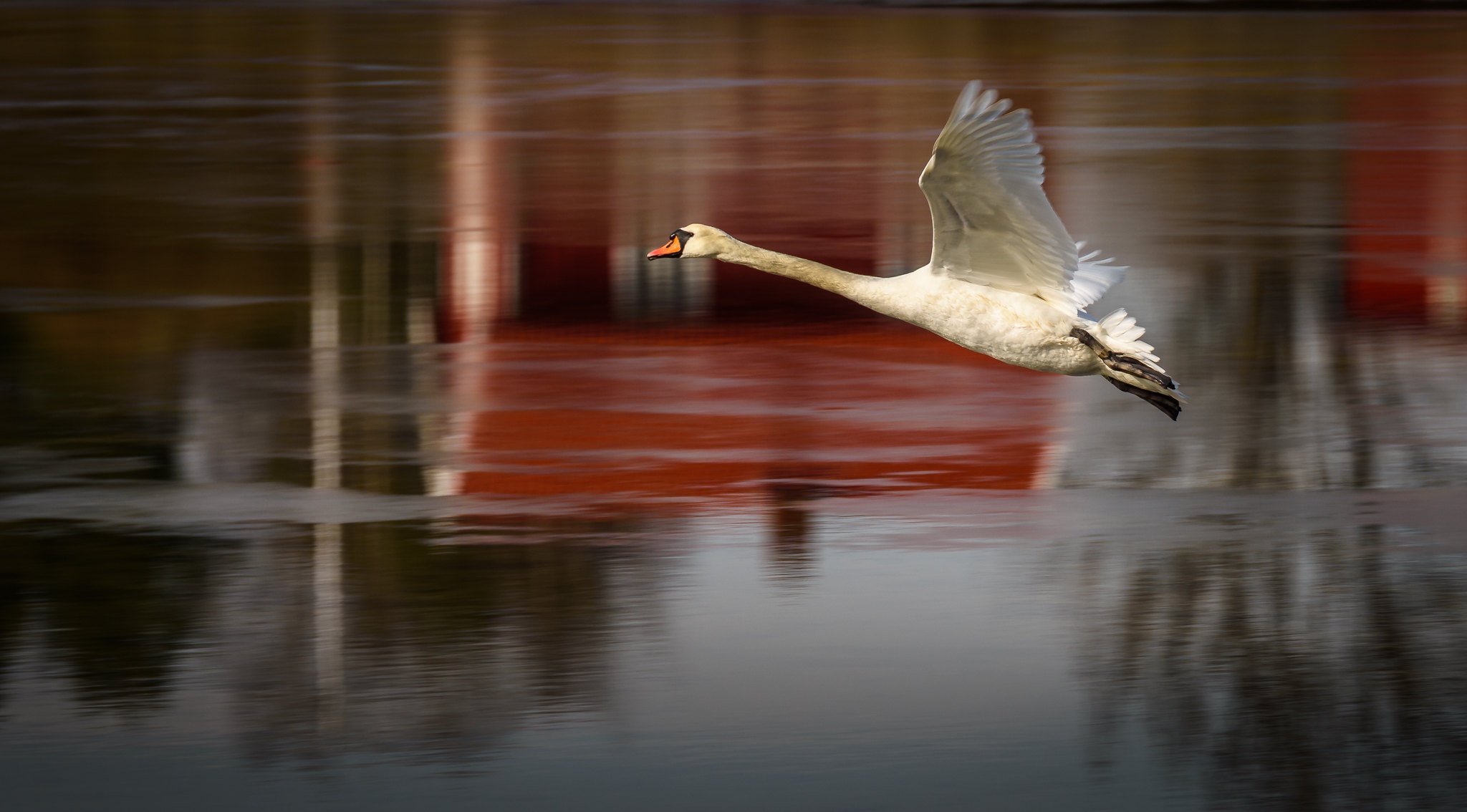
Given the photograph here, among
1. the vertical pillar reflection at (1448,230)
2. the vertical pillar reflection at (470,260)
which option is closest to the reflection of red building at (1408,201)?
the vertical pillar reflection at (1448,230)

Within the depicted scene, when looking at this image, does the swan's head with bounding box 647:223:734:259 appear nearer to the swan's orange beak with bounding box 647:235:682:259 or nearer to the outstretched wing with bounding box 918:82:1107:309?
the swan's orange beak with bounding box 647:235:682:259

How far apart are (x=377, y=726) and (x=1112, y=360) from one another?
305cm

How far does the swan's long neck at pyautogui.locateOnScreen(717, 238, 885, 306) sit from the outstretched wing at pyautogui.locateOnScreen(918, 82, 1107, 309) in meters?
0.27

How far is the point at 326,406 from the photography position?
1033 cm

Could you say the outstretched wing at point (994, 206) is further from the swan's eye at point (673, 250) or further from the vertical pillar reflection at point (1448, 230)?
the vertical pillar reflection at point (1448, 230)

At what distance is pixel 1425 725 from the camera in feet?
20.4

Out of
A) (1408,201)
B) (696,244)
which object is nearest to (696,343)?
(696,244)

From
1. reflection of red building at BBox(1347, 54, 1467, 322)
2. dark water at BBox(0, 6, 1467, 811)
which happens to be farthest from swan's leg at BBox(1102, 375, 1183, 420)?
reflection of red building at BBox(1347, 54, 1467, 322)

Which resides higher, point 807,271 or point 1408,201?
point 1408,201

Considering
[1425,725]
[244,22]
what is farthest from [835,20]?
[1425,725]

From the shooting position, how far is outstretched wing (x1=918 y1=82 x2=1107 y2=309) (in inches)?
275

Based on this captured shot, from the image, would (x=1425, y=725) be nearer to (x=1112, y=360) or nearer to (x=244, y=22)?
(x=1112, y=360)

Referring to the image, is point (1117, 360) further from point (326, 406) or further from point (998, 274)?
point (326, 406)

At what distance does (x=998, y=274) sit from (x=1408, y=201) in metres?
10.0
